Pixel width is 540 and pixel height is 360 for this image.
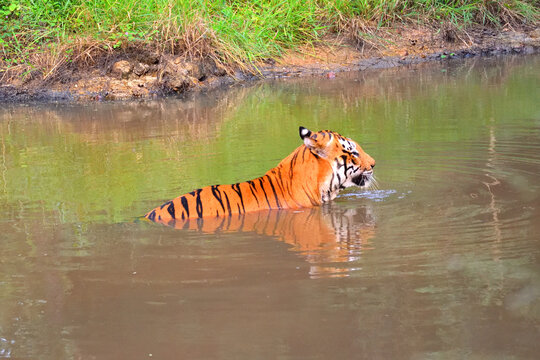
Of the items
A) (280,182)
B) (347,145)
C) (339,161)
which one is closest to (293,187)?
(280,182)

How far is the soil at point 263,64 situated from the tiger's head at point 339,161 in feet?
21.6

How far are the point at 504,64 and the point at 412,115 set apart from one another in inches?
183

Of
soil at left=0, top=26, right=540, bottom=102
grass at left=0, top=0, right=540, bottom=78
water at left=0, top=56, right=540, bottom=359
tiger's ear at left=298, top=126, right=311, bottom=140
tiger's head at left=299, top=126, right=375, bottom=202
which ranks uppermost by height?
grass at left=0, top=0, right=540, bottom=78

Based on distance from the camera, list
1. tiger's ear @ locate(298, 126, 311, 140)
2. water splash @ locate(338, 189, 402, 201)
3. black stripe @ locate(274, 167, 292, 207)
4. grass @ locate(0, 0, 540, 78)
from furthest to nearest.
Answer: grass @ locate(0, 0, 540, 78)
water splash @ locate(338, 189, 402, 201)
black stripe @ locate(274, 167, 292, 207)
tiger's ear @ locate(298, 126, 311, 140)

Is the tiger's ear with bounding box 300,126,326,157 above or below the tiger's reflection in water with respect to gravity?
above

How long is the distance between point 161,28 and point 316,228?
7.66 m

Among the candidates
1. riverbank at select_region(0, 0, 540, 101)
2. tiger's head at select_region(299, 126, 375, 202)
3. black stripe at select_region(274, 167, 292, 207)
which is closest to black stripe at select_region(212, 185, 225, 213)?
black stripe at select_region(274, 167, 292, 207)

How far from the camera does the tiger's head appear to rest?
532cm

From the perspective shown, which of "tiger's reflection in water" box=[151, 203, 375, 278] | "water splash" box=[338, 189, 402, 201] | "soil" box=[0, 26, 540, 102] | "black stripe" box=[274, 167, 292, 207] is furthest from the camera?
"soil" box=[0, 26, 540, 102]

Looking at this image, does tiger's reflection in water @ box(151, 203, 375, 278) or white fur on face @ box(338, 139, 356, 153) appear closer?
tiger's reflection in water @ box(151, 203, 375, 278)

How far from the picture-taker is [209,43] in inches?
481

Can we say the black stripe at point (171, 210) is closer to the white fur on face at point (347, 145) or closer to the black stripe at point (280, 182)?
the black stripe at point (280, 182)

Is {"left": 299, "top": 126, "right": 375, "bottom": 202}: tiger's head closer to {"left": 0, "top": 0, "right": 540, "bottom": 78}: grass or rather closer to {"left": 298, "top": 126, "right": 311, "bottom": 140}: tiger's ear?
{"left": 298, "top": 126, "right": 311, "bottom": 140}: tiger's ear

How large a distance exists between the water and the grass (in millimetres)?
3026
